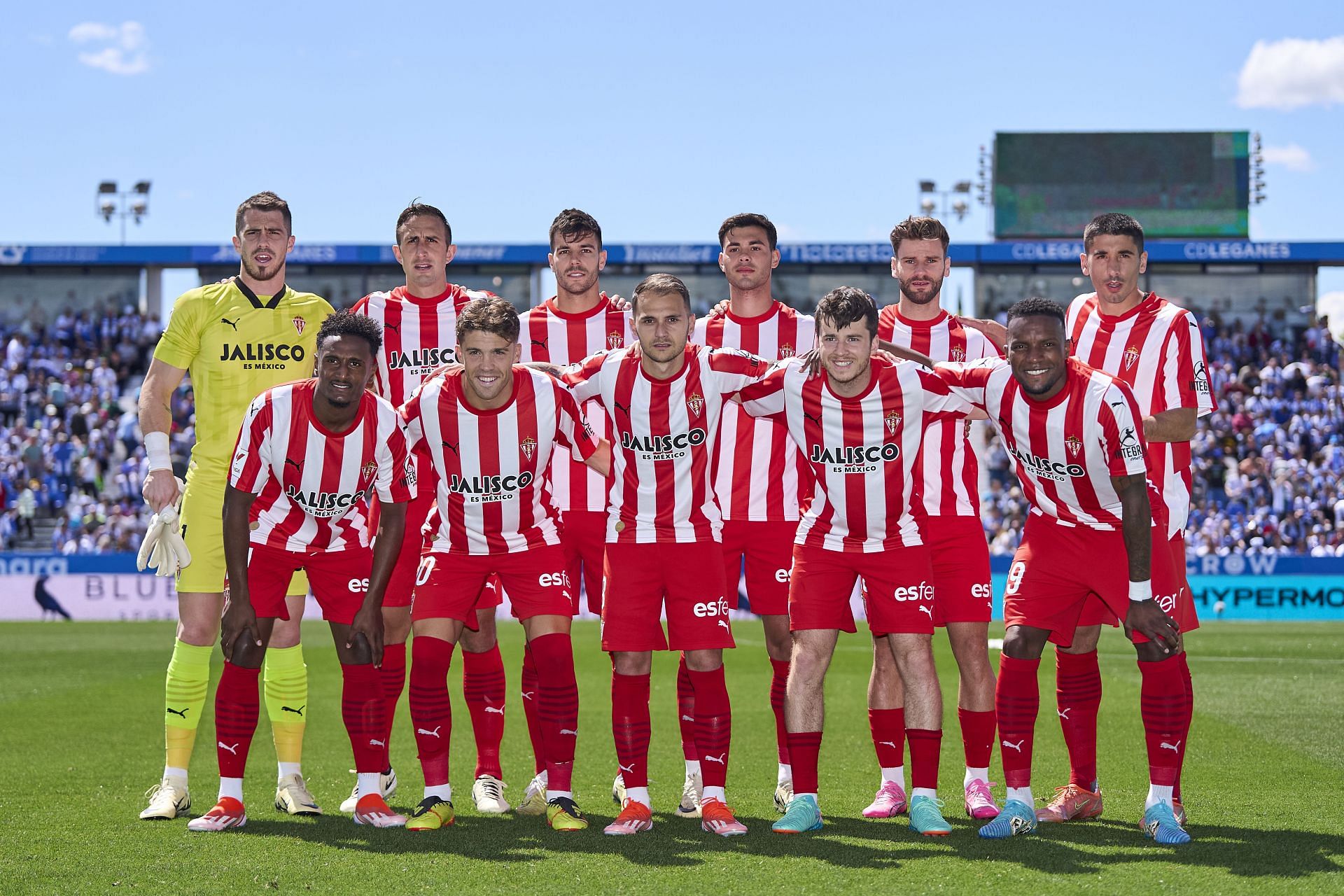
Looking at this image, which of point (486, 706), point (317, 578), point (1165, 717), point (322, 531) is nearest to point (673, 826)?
point (486, 706)

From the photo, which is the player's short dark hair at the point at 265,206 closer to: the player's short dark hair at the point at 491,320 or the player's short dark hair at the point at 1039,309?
the player's short dark hair at the point at 491,320

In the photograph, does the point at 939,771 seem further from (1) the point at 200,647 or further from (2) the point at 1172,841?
(1) the point at 200,647

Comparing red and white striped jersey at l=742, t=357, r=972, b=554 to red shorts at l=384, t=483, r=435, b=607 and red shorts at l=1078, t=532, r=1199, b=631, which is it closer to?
red shorts at l=1078, t=532, r=1199, b=631

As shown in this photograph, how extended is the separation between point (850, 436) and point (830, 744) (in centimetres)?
335

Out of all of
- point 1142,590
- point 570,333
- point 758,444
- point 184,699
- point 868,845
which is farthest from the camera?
point 570,333

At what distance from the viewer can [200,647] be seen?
5.90 m

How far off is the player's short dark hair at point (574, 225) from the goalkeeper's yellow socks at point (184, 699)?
2.50 metres

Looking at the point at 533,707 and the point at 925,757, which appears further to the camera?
the point at 533,707

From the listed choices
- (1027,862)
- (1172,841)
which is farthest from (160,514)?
(1172,841)

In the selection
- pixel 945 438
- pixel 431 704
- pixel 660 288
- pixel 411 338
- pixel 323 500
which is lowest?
pixel 431 704

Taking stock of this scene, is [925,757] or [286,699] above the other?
[286,699]

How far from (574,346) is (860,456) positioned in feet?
5.69

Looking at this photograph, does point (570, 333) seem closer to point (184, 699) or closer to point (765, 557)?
point (765, 557)

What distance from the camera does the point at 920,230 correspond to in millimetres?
5992
